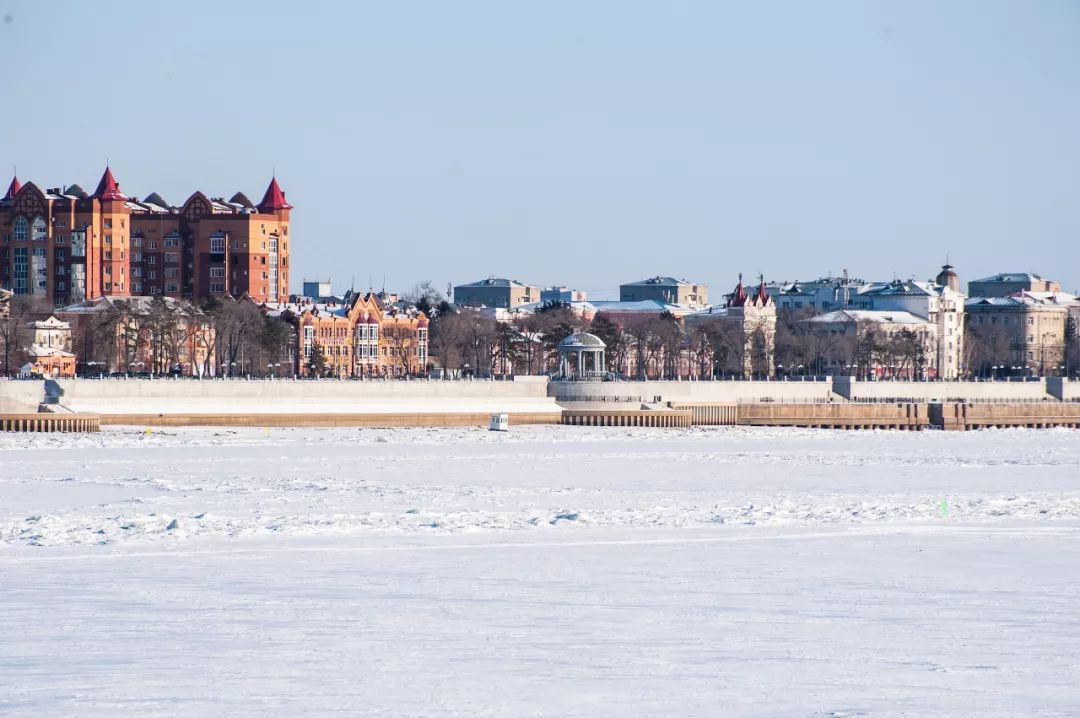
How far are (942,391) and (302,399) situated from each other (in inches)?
1703

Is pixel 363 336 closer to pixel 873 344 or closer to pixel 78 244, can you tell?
pixel 78 244

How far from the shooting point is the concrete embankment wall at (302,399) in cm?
7575

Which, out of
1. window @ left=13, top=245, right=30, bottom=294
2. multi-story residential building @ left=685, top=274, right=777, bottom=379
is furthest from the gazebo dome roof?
window @ left=13, top=245, right=30, bottom=294

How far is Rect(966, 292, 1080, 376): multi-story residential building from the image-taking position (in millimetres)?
160625

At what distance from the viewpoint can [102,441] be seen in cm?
5897

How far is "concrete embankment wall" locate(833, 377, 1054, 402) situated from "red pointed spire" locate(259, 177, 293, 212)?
2301 inches

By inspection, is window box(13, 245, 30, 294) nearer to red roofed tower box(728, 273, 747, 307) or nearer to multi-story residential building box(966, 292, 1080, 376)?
red roofed tower box(728, 273, 747, 307)

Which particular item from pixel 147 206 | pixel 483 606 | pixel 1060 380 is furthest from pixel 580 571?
pixel 147 206

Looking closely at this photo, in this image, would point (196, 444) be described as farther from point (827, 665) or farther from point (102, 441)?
point (827, 665)

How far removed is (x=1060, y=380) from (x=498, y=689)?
100439mm

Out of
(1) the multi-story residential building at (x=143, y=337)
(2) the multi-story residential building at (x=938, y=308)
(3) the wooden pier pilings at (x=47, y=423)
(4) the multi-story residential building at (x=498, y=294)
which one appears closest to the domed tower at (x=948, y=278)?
(2) the multi-story residential building at (x=938, y=308)

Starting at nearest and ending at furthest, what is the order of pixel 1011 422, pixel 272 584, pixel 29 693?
1. pixel 29 693
2. pixel 272 584
3. pixel 1011 422

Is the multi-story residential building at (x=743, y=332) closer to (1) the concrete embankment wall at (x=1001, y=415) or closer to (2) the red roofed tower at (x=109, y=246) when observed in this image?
(1) the concrete embankment wall at (x=1001, y=415)

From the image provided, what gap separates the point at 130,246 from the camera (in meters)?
145
